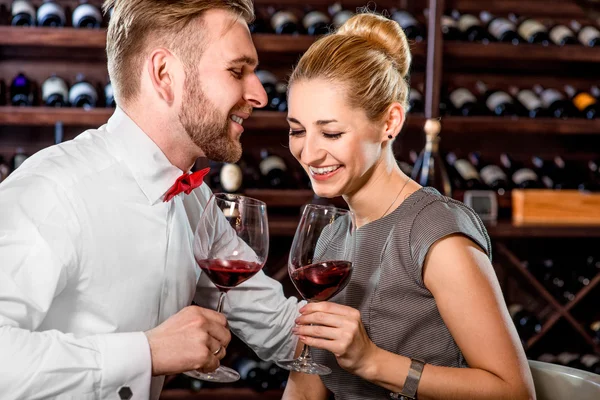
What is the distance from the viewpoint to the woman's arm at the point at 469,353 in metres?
1.42

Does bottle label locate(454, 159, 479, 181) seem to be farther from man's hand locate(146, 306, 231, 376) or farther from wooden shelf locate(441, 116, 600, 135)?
man's hand locate(146, 306, 231, 376)

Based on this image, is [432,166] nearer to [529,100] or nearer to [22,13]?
[529,100]

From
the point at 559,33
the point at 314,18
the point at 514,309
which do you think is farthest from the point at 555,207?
the point at 314,18

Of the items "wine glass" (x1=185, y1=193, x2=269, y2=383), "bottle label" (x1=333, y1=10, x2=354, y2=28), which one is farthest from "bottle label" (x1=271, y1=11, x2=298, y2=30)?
"wine glass" (x1=185, y1=193, x2=269, y2=383)

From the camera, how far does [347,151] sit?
5.47 feet

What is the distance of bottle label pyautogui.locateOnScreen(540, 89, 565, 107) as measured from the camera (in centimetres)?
374

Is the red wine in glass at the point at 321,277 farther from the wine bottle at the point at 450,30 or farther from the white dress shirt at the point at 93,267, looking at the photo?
the wine bottle at the point at 450,30

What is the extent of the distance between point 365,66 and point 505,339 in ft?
2.22

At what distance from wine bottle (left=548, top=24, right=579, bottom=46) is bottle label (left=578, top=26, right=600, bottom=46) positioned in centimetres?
4

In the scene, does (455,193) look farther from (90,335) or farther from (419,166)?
(90,335)

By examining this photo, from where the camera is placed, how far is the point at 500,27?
3668 mm

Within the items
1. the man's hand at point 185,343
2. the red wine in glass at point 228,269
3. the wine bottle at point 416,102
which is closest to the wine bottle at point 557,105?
the wine bottle at point 416,102

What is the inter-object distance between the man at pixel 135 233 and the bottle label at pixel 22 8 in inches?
72.7

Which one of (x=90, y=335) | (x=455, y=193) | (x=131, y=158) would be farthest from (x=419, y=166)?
(x=90, y=335)
